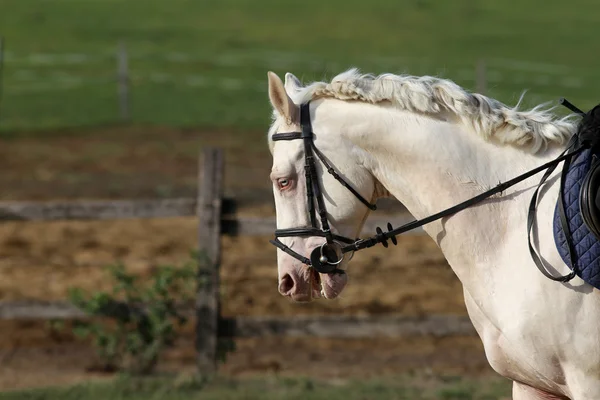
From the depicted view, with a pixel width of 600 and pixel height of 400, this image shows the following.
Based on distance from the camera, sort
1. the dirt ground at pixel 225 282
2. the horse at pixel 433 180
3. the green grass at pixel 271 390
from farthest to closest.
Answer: the dirt ground at pixel 225 282 < the green grass at pixel 271 390 < the horse at pixel 433 180

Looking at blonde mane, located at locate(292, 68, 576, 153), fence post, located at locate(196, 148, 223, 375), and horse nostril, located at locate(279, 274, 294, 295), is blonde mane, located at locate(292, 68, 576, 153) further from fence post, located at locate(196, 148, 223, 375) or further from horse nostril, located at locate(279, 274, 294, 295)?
fence post, located at locate(196, 148, 223, 375)

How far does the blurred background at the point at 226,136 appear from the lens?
25.4 ft

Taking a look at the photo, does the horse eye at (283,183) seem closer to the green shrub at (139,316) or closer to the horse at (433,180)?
the horse at (433,180)

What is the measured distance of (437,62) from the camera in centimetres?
2620

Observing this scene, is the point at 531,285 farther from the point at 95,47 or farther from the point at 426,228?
the point at 95,47

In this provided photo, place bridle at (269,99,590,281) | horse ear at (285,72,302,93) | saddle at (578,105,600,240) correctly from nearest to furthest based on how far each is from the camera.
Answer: saddle at (578,105,600,240) → bridle at (269,99,590,281) → horse ear at (285,72,302,93)

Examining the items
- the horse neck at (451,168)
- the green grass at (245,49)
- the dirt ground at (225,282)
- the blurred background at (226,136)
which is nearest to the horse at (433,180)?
the horse neck at (451,168)

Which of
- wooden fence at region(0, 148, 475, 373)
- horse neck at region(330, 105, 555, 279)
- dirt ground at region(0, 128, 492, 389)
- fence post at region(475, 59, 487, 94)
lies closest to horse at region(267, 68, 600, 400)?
horse neck at region(330, 105, 555, 279)

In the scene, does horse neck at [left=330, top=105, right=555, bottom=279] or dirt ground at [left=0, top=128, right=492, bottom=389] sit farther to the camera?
dirt ground at [left=0, top=128, right=492, bottom=389]

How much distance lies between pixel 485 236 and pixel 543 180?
30 cm

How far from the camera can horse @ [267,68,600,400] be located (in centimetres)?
359

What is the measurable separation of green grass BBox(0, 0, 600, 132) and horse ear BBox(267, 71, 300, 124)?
15452mm

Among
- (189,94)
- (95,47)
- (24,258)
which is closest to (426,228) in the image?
(24,258)

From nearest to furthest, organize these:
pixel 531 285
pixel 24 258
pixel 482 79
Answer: pixel 531 285 → pixel 24 258 → pixel 482 79
